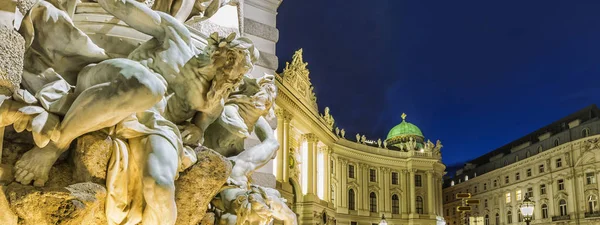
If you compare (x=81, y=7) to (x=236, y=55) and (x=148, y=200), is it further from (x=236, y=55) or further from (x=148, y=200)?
(x=148, y=200)

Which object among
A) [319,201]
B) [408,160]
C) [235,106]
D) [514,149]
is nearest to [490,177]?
[514,149]

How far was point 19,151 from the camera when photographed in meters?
3.48

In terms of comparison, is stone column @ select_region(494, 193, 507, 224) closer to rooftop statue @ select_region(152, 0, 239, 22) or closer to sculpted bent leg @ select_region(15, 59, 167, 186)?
rooftop statue @ select_region(152, 0, 239, 22)

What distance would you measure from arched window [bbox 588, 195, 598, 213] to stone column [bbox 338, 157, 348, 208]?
24528 mm

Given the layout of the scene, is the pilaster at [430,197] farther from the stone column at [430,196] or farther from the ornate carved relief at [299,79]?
the ornate carved relief at [299,79]

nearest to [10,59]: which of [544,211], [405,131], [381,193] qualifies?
[381,193]

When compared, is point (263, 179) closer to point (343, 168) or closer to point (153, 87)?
point (153, 87)

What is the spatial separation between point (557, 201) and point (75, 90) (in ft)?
231

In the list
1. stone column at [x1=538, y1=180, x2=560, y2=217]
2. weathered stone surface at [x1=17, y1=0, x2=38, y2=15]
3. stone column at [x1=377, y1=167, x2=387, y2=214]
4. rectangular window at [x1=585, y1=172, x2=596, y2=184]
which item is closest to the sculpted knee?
weathered stone surface at [x1=17, y1=0, x2=38, y2=15]

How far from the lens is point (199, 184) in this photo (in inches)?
157

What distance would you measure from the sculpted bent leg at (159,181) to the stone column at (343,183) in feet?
197

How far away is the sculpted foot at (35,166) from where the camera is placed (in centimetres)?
333

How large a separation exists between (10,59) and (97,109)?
498mm

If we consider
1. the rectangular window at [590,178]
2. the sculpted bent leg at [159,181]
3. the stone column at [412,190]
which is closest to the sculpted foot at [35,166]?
the sculpted bent leg at [159,181]
